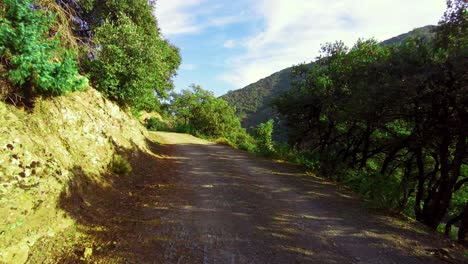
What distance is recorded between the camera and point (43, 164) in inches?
200

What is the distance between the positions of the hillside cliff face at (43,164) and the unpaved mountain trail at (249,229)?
848 mm

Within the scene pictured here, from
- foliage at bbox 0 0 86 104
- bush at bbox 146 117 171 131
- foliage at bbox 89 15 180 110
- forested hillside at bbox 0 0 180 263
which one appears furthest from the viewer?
bush at bbox 146 117 171 131

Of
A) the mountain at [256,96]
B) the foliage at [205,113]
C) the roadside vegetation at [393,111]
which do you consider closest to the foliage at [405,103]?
the roadside vegetation at [393,111]

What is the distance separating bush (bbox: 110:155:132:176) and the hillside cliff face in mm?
162

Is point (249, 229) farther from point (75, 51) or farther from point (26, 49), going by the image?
point (75, 51)

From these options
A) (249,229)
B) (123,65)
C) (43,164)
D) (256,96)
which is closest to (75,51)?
(123,65)

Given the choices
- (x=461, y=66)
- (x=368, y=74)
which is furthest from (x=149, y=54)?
(x=461, y=66)

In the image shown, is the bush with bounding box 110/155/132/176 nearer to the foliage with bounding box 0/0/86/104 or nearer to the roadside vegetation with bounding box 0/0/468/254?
the roadside vegetation with bounding box 0/0/468/254

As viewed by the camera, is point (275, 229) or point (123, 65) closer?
point (275, 229)

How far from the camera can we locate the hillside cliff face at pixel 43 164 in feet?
13.2

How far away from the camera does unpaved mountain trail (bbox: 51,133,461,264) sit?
4.50 meters

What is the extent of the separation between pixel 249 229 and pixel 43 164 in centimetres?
402

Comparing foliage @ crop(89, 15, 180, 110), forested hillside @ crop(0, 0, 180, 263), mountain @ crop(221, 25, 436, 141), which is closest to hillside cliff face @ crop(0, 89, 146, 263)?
forested hillside @ crop(0, 0, 180, 263)

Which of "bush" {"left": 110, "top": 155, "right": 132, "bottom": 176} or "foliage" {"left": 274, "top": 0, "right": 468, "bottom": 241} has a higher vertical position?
"foliage" {"left": 274, "top": 0, "right": 468, "bottom": 241}
